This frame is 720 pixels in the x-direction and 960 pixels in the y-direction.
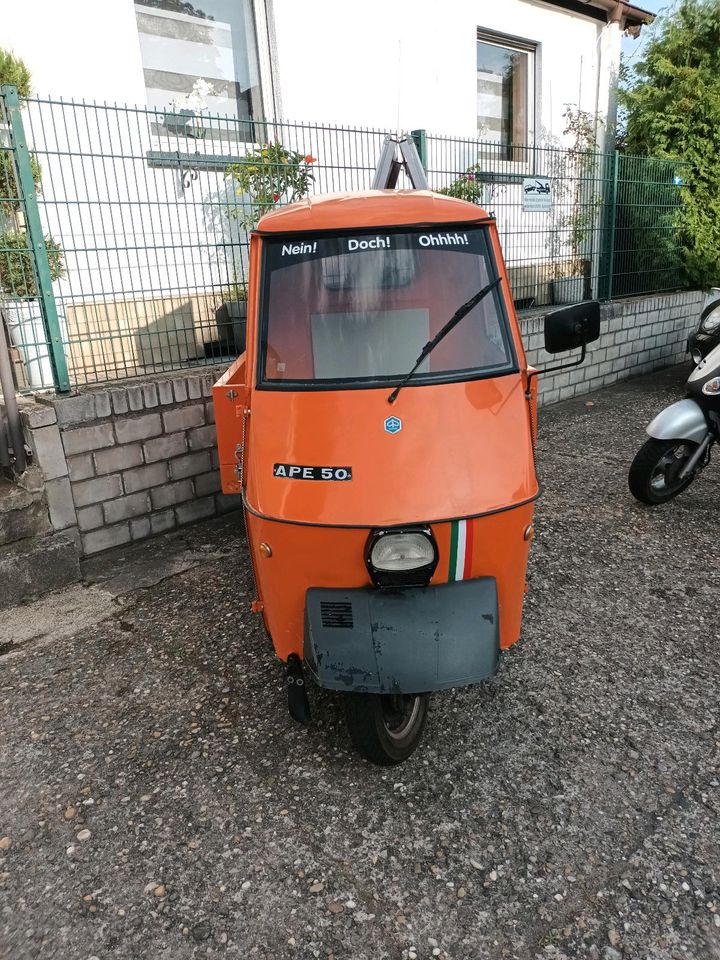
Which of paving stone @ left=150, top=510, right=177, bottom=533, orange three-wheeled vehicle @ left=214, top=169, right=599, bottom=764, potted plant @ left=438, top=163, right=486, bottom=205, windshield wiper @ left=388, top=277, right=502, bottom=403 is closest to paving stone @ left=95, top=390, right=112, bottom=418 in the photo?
paving stone @ left=150, top=510, right=177, bottom=533

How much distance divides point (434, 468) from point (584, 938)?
145 cm

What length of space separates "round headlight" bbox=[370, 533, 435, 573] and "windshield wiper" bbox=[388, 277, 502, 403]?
0.49 metres

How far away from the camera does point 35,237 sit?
396 centimetres

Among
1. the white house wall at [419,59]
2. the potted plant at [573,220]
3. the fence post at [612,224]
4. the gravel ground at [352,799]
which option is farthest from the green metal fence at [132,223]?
the fence post at [612,224]

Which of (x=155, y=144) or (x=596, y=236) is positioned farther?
(x=596, y=236)

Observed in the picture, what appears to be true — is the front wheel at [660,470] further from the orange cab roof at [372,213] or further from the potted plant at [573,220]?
the potted plant at [573,220]

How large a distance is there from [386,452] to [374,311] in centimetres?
57

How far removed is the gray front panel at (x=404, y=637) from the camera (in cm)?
218

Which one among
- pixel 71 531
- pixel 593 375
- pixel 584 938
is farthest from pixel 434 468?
pixel 593 375

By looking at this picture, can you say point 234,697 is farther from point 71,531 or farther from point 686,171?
point 686,171

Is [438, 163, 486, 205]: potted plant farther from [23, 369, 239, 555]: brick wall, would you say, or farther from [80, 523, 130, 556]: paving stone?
[80, 523, 130, 556]: paving stone

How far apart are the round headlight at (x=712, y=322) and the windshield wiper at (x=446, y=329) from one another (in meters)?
3.57

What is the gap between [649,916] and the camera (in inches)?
79.2

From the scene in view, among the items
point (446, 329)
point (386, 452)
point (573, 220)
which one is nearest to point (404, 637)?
point (386, 452)
